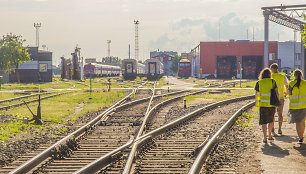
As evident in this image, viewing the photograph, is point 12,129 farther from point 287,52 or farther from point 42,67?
point 287,52

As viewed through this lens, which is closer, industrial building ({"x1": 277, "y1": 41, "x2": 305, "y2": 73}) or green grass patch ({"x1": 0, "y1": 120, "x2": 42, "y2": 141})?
green grass patch ({"x1": 0, "y1": 120, "x2": 42, "y2": 141})

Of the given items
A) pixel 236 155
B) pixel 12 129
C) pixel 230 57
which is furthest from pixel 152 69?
pixel 236 155

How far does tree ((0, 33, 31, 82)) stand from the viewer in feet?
160

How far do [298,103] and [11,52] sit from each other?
44758mm

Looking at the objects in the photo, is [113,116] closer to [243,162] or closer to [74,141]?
[74,141]

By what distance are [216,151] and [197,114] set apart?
22.8 ft

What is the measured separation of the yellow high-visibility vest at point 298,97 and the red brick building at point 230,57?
209ft

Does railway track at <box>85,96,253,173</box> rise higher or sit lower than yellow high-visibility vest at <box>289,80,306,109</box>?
lower

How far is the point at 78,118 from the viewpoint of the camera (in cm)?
1445

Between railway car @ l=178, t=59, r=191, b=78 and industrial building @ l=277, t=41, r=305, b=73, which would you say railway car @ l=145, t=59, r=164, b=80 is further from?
industrial building @ l=277, t=41, r=305, b=73

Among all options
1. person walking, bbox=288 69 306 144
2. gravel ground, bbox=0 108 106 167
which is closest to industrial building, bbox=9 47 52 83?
gravel ground, bbox=0 108 106 167

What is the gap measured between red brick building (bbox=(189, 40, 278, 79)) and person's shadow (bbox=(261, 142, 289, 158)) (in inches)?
2541

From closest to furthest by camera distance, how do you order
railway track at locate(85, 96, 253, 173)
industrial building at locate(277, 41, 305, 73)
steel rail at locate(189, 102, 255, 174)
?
steel rail at locate(189, 102, 255, 174) → railway track at locate(85, 96, 253, 173) → industrial building at locate(277, 41, 305, 73)

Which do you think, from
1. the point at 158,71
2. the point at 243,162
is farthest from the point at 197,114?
the point at 158,71
